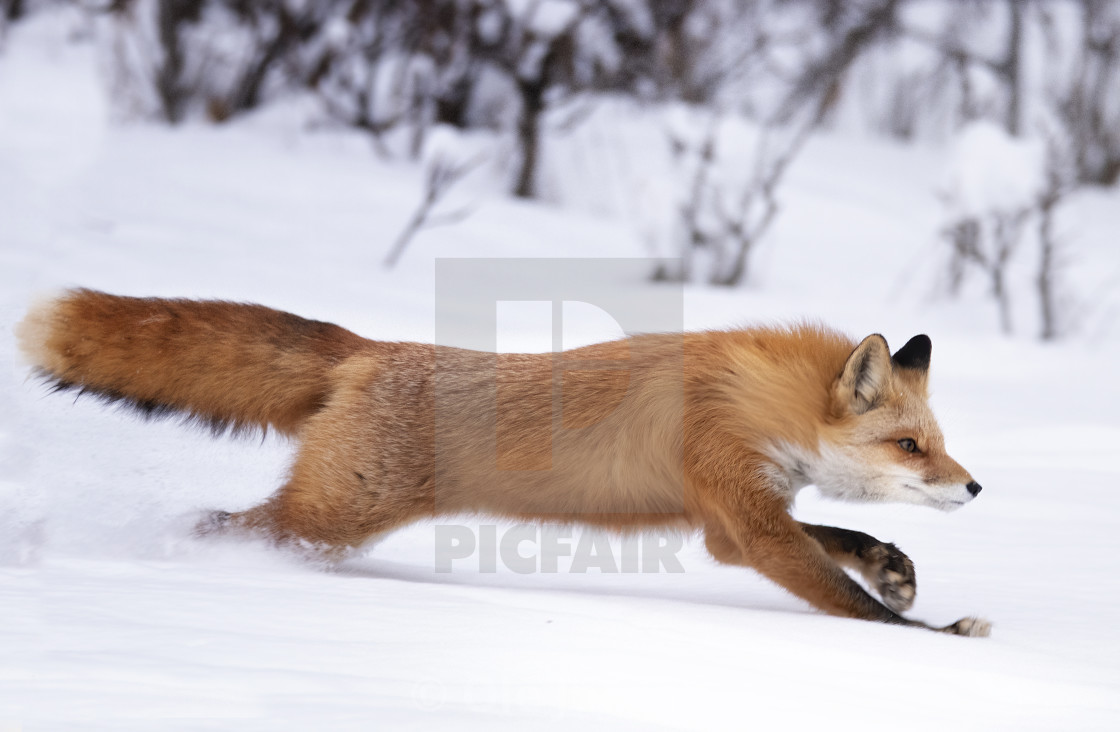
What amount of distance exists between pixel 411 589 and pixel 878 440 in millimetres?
1493

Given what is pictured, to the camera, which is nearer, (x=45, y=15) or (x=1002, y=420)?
(x=1002, y=420)

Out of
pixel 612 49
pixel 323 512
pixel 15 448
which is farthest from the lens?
pixel 612 49

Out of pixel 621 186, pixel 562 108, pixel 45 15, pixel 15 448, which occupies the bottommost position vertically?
pixel 15 448

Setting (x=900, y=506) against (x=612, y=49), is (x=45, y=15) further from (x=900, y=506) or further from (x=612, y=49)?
(x=900, y=506)

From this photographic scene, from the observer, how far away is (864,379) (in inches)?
126

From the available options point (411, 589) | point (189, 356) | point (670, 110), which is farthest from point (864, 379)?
point (670, 110)

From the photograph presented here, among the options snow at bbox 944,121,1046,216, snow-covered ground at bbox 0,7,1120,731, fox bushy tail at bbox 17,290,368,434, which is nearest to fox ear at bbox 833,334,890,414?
snow-covered ground at bbox 0,7,1120,731

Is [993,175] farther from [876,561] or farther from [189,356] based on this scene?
[189,356]

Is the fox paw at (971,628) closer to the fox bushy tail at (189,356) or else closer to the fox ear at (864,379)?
the fox ear at (864,379)

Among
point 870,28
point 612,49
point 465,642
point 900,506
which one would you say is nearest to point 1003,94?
point 870,28

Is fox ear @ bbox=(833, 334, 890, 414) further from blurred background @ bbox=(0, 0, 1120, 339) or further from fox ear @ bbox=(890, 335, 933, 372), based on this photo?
blurred background @ bbox=(0, 0, 1120, 339)

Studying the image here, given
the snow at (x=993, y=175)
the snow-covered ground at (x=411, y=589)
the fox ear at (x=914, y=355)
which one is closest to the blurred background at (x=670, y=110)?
the snow at (x=993, y=175)

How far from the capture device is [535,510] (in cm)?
333

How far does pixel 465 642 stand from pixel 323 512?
1.14 metres
